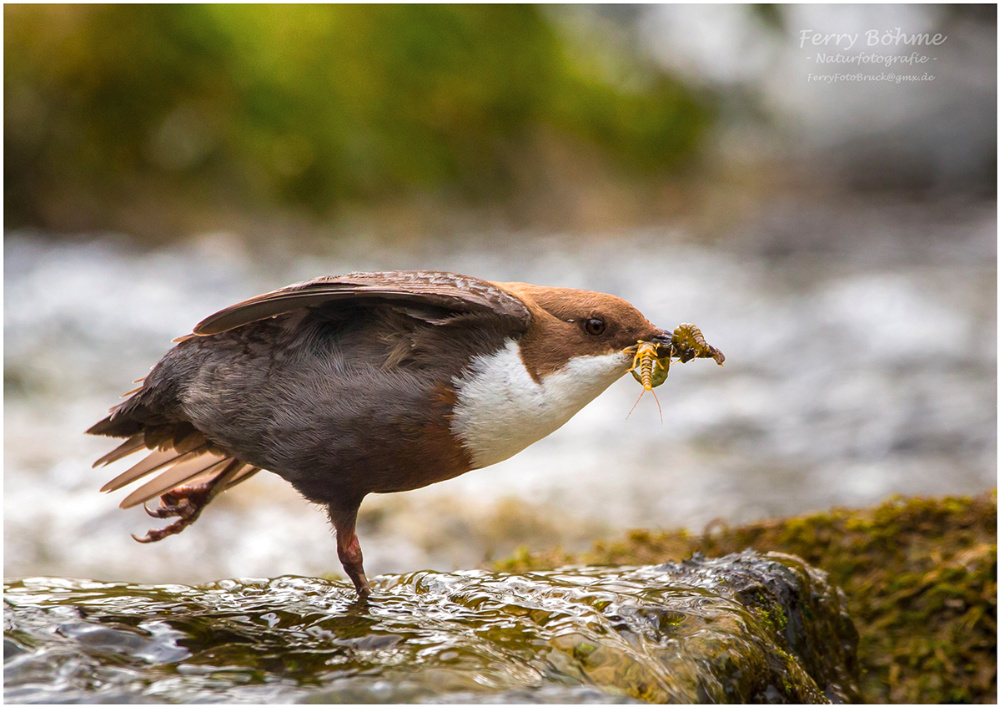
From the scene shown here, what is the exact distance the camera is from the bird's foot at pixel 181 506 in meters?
3.47

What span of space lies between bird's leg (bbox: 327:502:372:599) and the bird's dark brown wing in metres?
0.70

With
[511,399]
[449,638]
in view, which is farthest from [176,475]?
[449,638]

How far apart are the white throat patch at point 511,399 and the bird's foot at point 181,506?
1241mm

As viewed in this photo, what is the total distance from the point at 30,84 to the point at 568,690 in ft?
30.6

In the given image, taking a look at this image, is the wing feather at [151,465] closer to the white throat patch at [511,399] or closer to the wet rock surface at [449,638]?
the wet rock surface at [449,638]

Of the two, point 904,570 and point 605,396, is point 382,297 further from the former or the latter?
point 605,396

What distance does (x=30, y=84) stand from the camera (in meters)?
9.18

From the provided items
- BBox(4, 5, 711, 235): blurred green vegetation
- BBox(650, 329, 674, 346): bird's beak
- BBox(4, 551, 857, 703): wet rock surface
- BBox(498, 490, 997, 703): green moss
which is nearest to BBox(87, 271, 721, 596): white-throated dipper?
BBox(650, 329, 674, 346): bird's beak

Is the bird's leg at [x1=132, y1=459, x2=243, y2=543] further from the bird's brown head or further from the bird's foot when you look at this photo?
the bird's brown head

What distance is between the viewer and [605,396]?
26.9 ft

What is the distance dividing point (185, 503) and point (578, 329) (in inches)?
66.8

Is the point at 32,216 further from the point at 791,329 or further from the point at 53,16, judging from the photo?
the point at 791,329

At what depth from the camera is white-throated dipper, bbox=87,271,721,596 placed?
2826 mm

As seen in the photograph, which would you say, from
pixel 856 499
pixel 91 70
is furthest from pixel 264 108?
pixel 856 499
